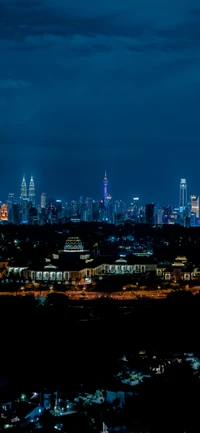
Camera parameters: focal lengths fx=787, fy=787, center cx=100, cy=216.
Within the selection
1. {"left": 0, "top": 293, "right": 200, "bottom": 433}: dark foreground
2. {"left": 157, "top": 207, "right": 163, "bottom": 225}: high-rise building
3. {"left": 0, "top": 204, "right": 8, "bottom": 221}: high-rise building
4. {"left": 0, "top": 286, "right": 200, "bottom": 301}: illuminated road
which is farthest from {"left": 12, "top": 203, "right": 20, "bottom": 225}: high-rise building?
{"left": 0, "top": 293, "right": 200, "bottom": 433}: dark foreground

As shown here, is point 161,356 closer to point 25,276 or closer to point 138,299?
point 138,299

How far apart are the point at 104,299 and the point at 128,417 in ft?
27.6

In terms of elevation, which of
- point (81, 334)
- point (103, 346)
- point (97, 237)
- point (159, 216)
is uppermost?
point (159, 216)

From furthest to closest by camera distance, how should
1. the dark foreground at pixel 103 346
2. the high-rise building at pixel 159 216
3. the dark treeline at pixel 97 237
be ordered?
the high-rise building at pixel 159 216 < the dark treeline at pixel 97 237 < the dark foreground at pixel 103 346

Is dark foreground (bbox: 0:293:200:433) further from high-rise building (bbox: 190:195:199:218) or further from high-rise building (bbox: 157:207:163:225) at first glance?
high-rise building (bbox: 190:195:199:218)

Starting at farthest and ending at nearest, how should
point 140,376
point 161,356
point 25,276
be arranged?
point 25,276
point 161,356
point 140,376

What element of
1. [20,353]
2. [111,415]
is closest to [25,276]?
[20,353]

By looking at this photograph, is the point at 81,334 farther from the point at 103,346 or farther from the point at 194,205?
the point at 194,205

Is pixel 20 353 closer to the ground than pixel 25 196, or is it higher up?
closer to the ground

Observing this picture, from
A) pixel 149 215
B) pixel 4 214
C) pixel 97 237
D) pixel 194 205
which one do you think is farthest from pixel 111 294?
pixel 194 205

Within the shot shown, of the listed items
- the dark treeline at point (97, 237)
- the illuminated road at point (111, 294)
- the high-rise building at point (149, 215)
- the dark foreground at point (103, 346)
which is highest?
the high-rise building at point (149, 215)

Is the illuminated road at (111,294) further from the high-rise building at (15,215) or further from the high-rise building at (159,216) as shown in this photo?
the high-rise building at (159,216)

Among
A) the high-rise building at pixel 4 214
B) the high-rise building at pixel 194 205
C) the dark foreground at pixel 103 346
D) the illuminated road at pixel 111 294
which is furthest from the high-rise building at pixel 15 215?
the dark foreground at pixel 103 346

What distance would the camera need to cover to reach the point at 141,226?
50250 millimetres
